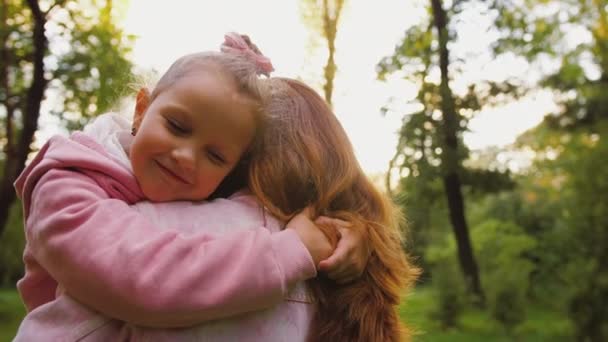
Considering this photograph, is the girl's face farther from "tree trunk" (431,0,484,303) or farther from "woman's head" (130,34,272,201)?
"tree trunk" (431,0,484,303)

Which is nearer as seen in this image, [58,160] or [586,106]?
[58,160]

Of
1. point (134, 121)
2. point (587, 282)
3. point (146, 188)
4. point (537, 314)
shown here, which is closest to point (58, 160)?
point (146, 188)

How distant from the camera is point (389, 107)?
1290cm

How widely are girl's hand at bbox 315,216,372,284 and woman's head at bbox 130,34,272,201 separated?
0.28 meters

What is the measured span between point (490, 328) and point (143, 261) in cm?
1050

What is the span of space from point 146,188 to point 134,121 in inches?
12.0

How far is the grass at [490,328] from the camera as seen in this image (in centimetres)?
966

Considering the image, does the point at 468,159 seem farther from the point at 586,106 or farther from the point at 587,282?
the point at 586,106

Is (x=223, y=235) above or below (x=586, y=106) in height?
above

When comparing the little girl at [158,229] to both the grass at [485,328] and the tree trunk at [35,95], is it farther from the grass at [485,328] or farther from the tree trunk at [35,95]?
the grass at [485,328]

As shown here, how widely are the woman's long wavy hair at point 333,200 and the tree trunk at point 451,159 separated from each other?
1132 centimetres

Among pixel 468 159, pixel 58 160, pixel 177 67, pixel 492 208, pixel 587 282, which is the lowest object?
pixel 492 208

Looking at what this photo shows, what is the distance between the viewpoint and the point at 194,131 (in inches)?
53.6

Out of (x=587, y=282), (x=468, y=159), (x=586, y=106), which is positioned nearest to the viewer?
(x=587, y=282)
